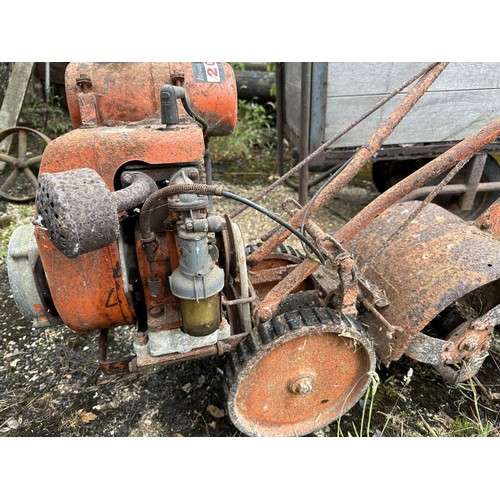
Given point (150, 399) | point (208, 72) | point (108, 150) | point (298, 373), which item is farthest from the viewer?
point (150, 399)

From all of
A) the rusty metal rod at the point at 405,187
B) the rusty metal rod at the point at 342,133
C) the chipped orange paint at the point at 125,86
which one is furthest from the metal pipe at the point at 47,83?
the rusty metal rod at the point at 405,187

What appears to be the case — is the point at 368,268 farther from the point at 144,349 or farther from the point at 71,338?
the point at 71,338

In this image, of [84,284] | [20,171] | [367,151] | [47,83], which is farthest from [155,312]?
[47,83]

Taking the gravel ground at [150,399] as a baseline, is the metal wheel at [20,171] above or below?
above

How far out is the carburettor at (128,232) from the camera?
1431 millimetres

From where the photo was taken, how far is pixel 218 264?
1.95m

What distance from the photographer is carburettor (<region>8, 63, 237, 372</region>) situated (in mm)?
1431

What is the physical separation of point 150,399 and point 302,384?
0.94 meters

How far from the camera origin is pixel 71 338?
2.80m

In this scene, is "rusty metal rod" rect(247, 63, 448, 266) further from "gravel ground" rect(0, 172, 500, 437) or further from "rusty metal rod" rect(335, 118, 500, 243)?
"gravel ground" rect(0, 172, 500, 437)

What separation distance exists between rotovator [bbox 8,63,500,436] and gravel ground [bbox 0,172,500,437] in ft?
0.75

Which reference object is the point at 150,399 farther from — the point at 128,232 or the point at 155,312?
the point at 128,232

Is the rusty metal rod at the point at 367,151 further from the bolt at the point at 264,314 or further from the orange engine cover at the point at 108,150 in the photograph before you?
the orange engine cover at the point at 108,150

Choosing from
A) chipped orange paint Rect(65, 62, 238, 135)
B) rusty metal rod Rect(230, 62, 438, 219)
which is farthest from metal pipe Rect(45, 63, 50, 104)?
rusty metal rod Rect(230, 62, 438, 219)
